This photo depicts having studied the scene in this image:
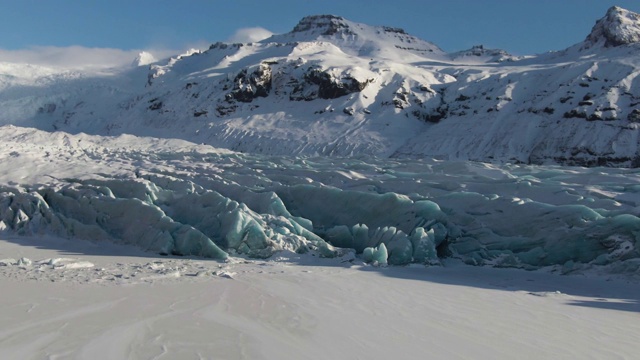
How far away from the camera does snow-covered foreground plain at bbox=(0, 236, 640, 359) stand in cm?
443

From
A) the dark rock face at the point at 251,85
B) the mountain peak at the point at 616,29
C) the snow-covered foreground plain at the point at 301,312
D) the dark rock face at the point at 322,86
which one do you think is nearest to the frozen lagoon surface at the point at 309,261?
the snow-covered foreground plain at the point at 301,312

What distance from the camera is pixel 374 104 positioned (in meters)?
46.4

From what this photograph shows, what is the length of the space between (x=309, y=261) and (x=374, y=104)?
126 feet

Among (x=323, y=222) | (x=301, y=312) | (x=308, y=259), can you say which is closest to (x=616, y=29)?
(x=323, y=222)

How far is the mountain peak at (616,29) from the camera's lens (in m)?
53.7

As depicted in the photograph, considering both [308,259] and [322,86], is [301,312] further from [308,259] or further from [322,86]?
[322,86]

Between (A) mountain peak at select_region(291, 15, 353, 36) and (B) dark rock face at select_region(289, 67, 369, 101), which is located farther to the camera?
(A) mountain peak at select_region(291, 15, 353, 36)

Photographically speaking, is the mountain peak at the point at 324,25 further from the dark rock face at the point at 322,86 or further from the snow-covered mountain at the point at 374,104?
the dark rock face at the point at 322,86

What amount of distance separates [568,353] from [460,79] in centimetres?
4681

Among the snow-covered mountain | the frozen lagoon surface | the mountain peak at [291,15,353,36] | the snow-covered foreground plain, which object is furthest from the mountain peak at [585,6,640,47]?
the snow-covered foreground plain

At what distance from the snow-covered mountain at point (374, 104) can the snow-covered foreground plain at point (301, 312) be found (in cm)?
2814

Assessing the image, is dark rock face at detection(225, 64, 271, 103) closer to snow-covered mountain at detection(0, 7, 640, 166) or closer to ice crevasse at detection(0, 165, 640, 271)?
snow-covered mountain at detection(0, 7, 640, 166)

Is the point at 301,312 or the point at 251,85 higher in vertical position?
the point at 251,85

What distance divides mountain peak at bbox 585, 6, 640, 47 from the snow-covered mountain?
0.48 feet
